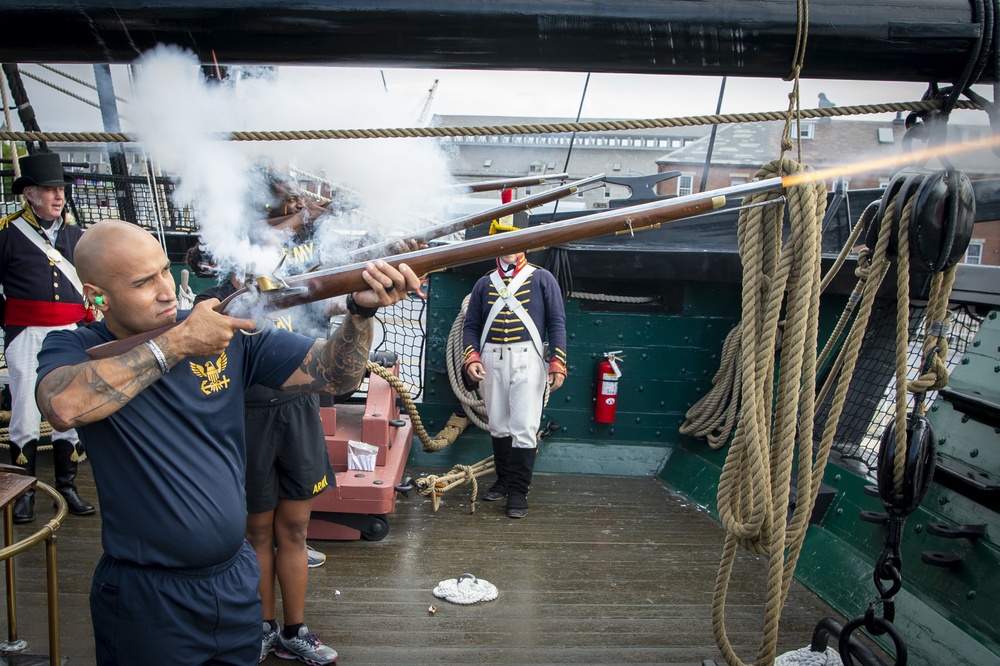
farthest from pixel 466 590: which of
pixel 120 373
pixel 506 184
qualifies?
pixel 120 373

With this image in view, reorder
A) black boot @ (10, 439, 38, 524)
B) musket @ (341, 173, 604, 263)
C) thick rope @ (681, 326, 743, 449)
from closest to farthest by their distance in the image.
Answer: musket @ (341, 173, 604, 263) → black boot @ (10, 439, 38, 524) → thick rope @ (681, 326, 743, 449)

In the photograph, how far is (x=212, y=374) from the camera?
195 centimetres

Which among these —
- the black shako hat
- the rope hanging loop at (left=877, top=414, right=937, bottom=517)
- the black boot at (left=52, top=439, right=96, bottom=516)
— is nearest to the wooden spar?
the rope hanging loop at (left=877, top=414, right=937, bottom=517)

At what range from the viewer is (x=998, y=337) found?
10.8ft

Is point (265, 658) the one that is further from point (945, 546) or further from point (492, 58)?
point (945, 546)

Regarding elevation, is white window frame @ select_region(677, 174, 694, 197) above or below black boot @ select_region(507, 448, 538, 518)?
above

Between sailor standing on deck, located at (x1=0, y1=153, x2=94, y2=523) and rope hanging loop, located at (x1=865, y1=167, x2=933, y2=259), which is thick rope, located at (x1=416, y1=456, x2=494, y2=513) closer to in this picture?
sailor standing on deck, located at (x1=0, y1=153, x2=94, y2=523)

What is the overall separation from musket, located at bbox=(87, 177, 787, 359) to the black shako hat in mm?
2750

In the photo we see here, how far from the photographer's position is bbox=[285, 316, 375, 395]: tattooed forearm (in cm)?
201

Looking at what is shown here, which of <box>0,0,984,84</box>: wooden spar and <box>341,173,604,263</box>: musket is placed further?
<box>341,173,604,263</box>: musket

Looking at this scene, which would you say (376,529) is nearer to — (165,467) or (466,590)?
(466,590)

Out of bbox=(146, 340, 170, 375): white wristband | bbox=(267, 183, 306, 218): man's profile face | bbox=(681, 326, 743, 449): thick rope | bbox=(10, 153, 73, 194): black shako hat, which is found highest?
bbox=(10, 153, 73, 194): black shako hat

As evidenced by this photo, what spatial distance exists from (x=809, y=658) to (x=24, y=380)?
4.11 meters

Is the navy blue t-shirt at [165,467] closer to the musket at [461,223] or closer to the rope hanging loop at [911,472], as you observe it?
the musket at [461,223]
